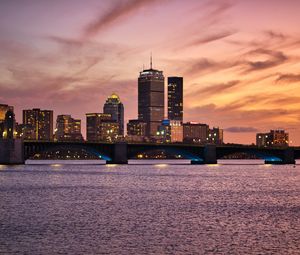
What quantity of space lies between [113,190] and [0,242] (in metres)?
55.7

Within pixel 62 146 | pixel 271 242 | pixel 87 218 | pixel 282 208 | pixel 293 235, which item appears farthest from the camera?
pixel 62 146

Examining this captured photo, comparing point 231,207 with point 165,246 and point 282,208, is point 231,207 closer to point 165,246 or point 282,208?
point 282,208

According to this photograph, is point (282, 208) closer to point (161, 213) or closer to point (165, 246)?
point (161, 213)

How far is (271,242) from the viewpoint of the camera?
151 feet

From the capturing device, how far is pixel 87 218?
59.7m

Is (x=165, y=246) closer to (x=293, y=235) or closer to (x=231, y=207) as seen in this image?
(x=293, y=235)

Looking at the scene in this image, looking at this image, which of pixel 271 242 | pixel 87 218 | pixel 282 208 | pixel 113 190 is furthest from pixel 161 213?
pixel 113 190

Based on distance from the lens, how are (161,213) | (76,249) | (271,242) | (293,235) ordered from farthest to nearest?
(161,213), (293,235), (271,242), (76,249)

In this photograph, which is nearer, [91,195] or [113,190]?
[91,195]

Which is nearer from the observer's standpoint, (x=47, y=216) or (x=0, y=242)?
(x=0, y=242)

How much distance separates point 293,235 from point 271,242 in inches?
168

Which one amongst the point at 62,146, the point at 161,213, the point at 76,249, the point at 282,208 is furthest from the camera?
the point at 62,146

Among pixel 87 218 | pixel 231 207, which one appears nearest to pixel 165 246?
pixel 87 218

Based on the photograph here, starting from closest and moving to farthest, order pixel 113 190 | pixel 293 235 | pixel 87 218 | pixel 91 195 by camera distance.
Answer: pixel 293 235
pixel 87 218
pixel 91 195
pixel 113 190
